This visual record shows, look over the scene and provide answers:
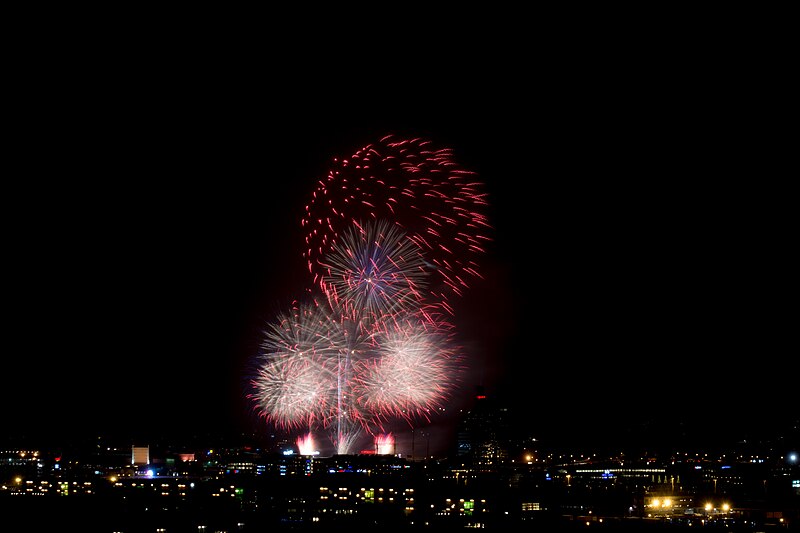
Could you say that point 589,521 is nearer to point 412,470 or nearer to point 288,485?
point 412,470

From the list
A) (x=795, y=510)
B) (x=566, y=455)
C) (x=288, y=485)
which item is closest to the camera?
(x=795, y=510)

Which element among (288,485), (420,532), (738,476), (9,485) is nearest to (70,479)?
(9,485)

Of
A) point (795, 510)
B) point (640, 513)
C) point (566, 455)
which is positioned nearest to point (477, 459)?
point (566, 455)

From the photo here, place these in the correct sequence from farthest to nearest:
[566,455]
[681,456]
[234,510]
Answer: [566,455], [681,456], [234,510]

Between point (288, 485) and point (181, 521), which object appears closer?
point (181, 521)

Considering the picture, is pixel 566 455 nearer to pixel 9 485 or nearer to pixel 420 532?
pixel 420 532

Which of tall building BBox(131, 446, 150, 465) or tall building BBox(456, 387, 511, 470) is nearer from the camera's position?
tall building BBox(131, 446, 150, 465)

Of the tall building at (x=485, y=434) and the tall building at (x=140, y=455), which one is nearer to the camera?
the tall building at (x=140, y=455)

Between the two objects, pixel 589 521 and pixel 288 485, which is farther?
pixel 288 485

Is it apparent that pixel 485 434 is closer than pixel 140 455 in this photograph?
No
